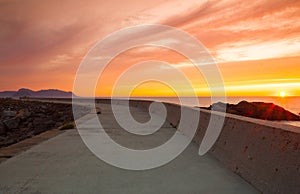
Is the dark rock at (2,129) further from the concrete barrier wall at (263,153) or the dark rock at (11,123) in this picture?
the concrete barrier wall at (263,153)

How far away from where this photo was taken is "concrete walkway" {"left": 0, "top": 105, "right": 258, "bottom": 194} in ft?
16.3

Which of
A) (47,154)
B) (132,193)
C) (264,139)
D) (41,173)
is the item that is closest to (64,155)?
(47,154)

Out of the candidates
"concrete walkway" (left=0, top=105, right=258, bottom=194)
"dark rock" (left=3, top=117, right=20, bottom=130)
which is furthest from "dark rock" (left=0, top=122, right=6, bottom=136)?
"concrete walkway" (left=0, top=105, right=258, bottom=194)

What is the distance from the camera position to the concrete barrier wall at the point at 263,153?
4.07 metres

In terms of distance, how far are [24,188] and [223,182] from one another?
3.17 meters

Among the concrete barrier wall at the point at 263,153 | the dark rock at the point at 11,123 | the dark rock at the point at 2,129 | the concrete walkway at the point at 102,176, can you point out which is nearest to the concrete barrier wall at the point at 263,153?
the concrete barrier wall at the point at 263,153

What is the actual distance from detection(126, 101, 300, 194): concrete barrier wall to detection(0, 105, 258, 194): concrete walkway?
0.75 ft

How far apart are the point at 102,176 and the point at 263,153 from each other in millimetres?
2773

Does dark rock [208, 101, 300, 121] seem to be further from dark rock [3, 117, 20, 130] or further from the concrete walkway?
dark rock [3, 117, 20, 130]

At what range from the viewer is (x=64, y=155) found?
7.64 meters

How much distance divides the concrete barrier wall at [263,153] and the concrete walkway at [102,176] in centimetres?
23

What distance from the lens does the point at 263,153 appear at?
190 inches

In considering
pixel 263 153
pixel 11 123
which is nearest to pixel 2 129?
pixel 11 123

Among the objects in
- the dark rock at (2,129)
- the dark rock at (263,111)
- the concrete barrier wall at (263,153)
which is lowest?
the dark rock at (2,129)
